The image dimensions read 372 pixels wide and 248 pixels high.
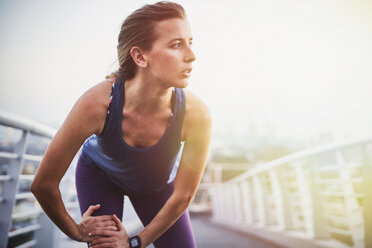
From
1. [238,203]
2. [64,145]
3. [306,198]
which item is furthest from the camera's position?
[238,203]

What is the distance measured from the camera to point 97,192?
1.63m

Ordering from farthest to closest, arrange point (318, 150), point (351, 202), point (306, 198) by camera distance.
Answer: point (306, 198), point (318, 150), point (351, 202)

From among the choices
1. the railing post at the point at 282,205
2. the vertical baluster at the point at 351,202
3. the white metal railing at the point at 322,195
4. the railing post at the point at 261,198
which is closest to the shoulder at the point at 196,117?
the white metal railing at the point at 322,195

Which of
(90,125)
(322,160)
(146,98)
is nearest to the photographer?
(90,125)

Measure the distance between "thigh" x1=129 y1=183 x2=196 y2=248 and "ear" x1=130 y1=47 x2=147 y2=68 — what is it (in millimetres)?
657

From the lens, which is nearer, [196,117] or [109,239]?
[109,239]

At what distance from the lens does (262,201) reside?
5.74 meters

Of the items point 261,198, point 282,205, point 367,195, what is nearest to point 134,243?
point 367,195

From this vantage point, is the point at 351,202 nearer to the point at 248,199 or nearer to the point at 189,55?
the point at 189,55

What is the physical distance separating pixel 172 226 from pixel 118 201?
30 cm

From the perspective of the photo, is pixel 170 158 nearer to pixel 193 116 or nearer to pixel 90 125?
pixel 193 116

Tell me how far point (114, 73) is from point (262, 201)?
4.72 meters

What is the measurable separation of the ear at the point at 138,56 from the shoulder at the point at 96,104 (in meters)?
0.17

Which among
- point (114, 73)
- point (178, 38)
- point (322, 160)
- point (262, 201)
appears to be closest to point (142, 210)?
point (114, 73)
